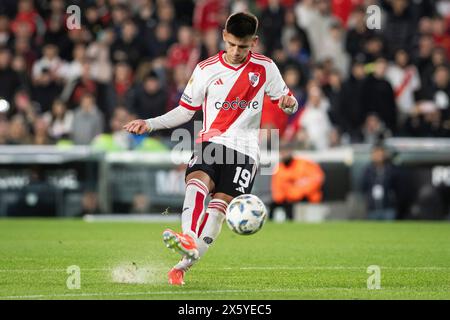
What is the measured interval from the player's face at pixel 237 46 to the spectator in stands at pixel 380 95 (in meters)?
11.9

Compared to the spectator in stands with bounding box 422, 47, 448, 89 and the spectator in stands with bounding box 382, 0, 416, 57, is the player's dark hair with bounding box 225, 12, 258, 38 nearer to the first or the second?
the spectator in stands with bounding box 422, 47, 448, 89

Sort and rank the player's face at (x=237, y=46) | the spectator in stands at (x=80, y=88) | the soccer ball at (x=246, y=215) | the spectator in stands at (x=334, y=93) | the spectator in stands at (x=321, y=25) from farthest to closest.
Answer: the spectator in stands at (x=321, y=25) → the spectator in stands at (x=80, y=88) → the spectator in stands at (x=334, y=93) → the player's face at (x=237, y=46) → the soccer ball at (x=246, y=215)

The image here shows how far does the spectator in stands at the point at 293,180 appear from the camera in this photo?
2041 centimetres

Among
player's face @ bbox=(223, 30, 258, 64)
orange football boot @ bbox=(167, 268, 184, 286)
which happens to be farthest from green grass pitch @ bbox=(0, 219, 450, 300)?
player's face @ bbox=(223, 30, 258, 64)

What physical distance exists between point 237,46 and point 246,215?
150 centimetres

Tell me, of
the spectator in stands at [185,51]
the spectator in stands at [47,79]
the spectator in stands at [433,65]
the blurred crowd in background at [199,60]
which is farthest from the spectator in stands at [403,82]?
the spectator in stands at [47,79]

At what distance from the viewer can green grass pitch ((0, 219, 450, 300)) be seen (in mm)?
9758

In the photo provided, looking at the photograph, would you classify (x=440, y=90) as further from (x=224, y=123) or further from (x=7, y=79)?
Answer: (x=224, y=123)

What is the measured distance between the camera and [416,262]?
12852 millimetres

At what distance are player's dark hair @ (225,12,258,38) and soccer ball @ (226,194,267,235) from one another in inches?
56.0

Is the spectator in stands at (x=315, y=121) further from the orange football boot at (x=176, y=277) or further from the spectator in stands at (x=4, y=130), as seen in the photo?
the orange football boot at (x=176, y=277)
